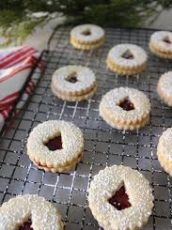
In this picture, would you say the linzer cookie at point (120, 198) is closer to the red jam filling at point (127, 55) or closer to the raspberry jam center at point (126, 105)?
the raspberry jam center at point (126, 105)

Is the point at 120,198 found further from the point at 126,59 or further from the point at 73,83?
the point at 126,59

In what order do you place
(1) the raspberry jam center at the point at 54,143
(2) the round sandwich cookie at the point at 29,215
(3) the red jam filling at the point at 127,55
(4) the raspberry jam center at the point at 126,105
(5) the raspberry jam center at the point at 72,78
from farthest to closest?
(3) the red jam filling at the point at 127,55
(5) the raspberry jam center at the point at 72,78
(4) the raspberry jam center at the point at 126,105
(1) the raspberry jam center at the point at 54,143
(2) the round sandwich cookie at the point at 29,215

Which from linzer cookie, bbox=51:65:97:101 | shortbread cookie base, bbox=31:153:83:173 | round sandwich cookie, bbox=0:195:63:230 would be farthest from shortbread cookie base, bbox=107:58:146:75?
round sandwich cookie, bbox=0:195:63:230

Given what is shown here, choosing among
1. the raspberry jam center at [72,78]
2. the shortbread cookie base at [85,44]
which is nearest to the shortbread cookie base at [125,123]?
the raspberry jam center at [72,78]

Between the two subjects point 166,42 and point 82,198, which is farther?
point 166,42

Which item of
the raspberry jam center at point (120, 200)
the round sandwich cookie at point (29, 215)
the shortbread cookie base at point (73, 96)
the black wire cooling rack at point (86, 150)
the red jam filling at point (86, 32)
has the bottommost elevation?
the black wire cooling rack at point (86, 150)

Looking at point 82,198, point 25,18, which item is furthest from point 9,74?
point 82,198

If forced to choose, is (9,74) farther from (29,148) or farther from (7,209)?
(7,209)

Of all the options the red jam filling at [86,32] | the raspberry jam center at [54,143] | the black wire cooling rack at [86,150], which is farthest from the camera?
the red jam filling at [86,32]
